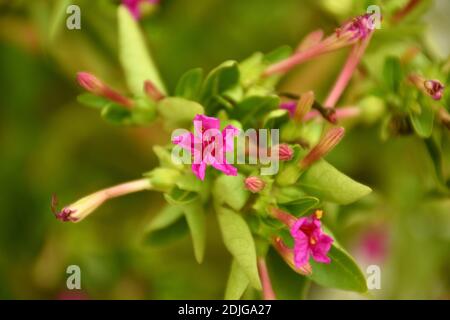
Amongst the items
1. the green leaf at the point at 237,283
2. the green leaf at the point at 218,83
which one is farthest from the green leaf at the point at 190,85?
the green leaf at the point at 237,283

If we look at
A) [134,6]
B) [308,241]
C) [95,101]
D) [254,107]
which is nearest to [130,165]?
[134,6]

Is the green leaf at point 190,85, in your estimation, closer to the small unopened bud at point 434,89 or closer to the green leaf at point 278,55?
the green leaf at point 278,55

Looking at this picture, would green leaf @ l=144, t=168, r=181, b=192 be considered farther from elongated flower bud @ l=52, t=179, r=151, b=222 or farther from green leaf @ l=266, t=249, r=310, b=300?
green leaf @ l=266, t=249, r=310, b=300

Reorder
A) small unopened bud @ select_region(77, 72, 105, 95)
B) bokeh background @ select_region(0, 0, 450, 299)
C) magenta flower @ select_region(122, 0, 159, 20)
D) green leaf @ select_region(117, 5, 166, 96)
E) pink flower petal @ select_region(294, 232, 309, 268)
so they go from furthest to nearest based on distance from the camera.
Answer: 1. bokeh background @ select_region(0, 0, 450, 299)
2. magenta flower @ select_region(122, 0, 159, 20)
3. green leaf @ select_region(117, 5, 166, 96)
4. small unopened bud @ select_region(77, 72, 105, 95)
5. pink flower petal @ select_region(294, 232, 309, 268)

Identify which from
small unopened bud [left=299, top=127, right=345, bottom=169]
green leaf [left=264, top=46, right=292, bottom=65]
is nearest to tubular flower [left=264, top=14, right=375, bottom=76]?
green leaf [left=264, top=46, right=292, bottom=65]

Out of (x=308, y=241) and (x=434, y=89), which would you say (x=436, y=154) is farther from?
(x=308, y=241)
